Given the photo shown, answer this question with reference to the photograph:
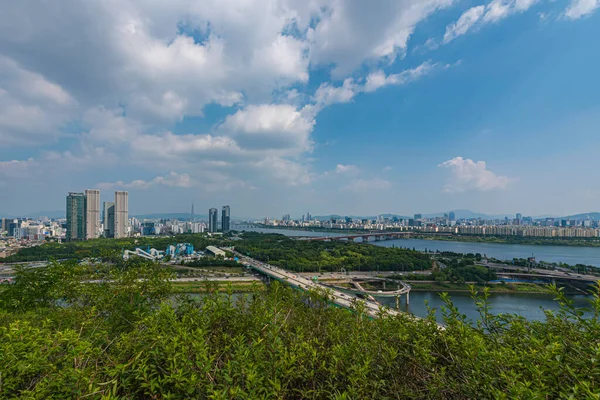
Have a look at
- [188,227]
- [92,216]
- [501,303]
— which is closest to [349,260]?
[501,303]

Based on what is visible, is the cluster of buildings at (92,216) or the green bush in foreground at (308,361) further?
the cluster of buildings at (92,216)

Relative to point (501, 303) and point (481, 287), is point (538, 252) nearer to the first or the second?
point (481, 287)

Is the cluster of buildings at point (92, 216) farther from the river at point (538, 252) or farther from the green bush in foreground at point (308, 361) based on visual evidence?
the green bush in foreground at point (308, 361)

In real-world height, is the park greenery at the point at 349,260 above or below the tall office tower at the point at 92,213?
below

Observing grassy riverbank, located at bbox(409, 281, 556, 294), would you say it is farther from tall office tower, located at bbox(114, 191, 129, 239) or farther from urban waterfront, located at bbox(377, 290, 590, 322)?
tall office tower, located at bbox(114, 191, 129, 239)

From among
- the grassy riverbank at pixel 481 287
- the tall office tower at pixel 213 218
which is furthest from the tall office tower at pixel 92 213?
the grassy riverbank at pixel 481 287

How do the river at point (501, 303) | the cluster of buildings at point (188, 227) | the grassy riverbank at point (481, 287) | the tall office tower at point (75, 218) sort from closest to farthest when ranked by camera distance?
the river at point (501, 303) < the grassy riverbank at point (481, 287) < the tall office tower at point (75, 218) < the cluster of buildings at point (188, 227)

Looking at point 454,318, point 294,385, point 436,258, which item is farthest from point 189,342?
point 436,258

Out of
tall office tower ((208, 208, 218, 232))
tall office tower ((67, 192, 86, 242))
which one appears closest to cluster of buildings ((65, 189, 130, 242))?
tall office tower ((67, 192, 86, 242))

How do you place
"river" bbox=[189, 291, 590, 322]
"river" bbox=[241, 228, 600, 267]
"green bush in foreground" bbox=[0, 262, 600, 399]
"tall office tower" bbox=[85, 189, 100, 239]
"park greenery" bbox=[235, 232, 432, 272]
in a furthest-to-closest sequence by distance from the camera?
"tall office tower" bbox=[85, 189, 100, 239], "river" bbox=[241, 228, 600, 267], "park greenery" bbox=[235, 232, 432, 272], "river" bbox=[189, 291, 590, 322], "green bush in foreground" bbox=[0, 262, 600, 399]
